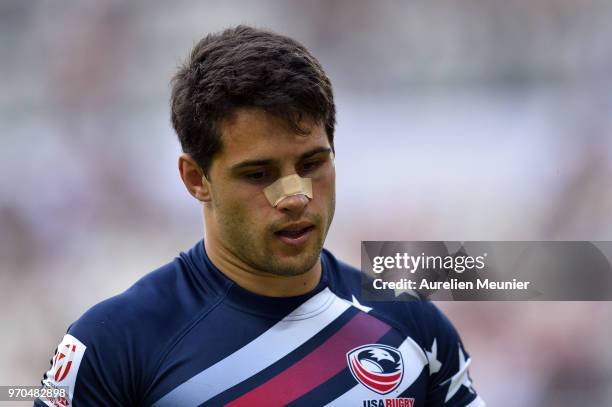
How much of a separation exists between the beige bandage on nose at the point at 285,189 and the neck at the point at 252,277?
19 centimetres

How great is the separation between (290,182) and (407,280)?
0.66m

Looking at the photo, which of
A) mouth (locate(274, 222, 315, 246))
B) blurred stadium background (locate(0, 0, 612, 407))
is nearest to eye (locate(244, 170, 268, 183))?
mouth (locate(274, 222, 315, 246))

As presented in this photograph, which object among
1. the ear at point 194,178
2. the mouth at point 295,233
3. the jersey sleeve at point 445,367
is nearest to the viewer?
the mouth at point 295,233

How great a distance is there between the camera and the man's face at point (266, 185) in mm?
1854

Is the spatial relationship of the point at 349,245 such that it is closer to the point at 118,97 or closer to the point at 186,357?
the point at 118,97

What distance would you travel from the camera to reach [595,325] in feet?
14.5

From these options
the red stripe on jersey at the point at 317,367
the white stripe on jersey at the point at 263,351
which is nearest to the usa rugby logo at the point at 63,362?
the white stripe on jersey at the point at 263,351

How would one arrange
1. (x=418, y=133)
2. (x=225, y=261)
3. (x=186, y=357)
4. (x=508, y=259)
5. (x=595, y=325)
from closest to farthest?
(x=186, y=357) < (x=225, y=261) < (x=508, y=259) < (x=595, y=325) < (x=418, y=133)

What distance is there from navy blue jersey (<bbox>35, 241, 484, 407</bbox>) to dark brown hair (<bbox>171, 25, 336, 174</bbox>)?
30 cm

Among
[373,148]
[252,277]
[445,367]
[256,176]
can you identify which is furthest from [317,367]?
[373,148]

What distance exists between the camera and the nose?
1.85m

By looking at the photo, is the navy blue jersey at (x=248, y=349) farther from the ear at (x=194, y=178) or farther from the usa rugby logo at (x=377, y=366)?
the ear at (x=194, y=178)

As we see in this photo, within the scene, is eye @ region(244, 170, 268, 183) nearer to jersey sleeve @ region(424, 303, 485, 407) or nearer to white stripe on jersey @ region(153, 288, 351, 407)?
white stripe on jersey @ region(153, 288, 351, 407)

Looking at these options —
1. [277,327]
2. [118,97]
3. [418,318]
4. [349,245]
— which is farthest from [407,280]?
[118,97]
